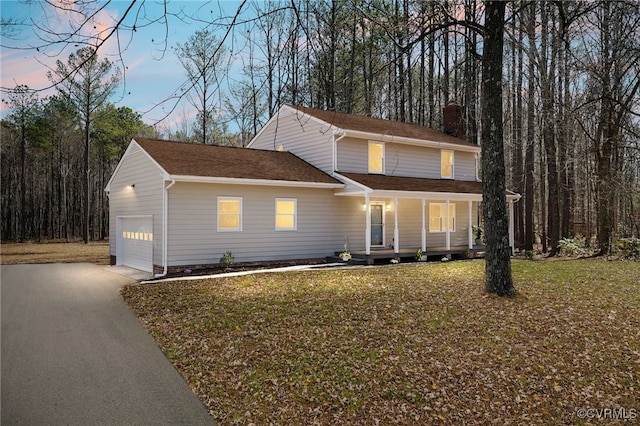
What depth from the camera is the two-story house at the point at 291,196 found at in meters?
13.7

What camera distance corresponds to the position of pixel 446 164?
21.0 m

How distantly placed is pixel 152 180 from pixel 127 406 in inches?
436

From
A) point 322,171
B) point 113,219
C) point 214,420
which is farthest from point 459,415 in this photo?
point 113,219

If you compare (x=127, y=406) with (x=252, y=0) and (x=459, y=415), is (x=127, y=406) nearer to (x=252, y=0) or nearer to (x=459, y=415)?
(x=459, y=415)

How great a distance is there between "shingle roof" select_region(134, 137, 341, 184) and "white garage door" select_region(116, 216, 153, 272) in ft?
7.69

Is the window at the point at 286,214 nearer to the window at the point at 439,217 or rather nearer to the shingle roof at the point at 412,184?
the shingle roof at the point at 412,184

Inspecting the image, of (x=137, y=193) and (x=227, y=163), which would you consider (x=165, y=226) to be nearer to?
(x=137, y=193)

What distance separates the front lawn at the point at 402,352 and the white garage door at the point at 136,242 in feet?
16.3

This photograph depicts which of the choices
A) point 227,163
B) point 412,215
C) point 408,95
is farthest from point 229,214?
point 408,95

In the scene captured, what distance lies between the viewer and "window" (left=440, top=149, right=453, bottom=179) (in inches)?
819

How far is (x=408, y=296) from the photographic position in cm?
910

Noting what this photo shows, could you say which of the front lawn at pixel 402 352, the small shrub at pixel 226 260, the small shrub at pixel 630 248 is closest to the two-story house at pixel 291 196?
the small shrub at pixel 226 260

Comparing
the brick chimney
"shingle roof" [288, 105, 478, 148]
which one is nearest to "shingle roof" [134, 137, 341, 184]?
"shingle roof" [288, 105, 478, 148]

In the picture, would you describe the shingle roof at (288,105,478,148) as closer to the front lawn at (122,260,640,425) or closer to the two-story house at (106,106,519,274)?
the two-story house at (106,106,519,274)
